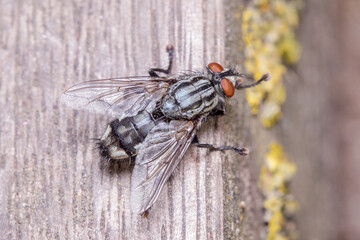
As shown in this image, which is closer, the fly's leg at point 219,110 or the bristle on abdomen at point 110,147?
the bristle on abdomen at point 110,147

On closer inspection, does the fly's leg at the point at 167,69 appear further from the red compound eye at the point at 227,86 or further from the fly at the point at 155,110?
the red compound eye at the point at 227,86

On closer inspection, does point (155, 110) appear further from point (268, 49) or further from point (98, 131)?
point (268, 49)

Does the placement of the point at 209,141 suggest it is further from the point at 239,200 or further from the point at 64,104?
the point at 64,104

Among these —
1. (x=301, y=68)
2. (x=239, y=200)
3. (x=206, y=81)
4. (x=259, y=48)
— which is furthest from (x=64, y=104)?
(x=301, y=68)

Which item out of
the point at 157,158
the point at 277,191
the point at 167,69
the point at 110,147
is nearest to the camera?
the point at 110,147

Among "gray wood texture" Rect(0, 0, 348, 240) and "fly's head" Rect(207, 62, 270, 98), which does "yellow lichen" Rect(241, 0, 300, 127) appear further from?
"fly's head" Rect(207, 62, 270, 98)

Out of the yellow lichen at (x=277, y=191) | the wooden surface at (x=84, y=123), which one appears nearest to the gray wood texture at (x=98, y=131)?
the wooden surface at (x=84, y=123)

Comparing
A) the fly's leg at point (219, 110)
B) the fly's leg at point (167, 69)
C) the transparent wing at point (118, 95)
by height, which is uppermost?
the fly's leg at point (167, 69)

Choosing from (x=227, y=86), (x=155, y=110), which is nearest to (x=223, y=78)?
(x=227, y=86)
